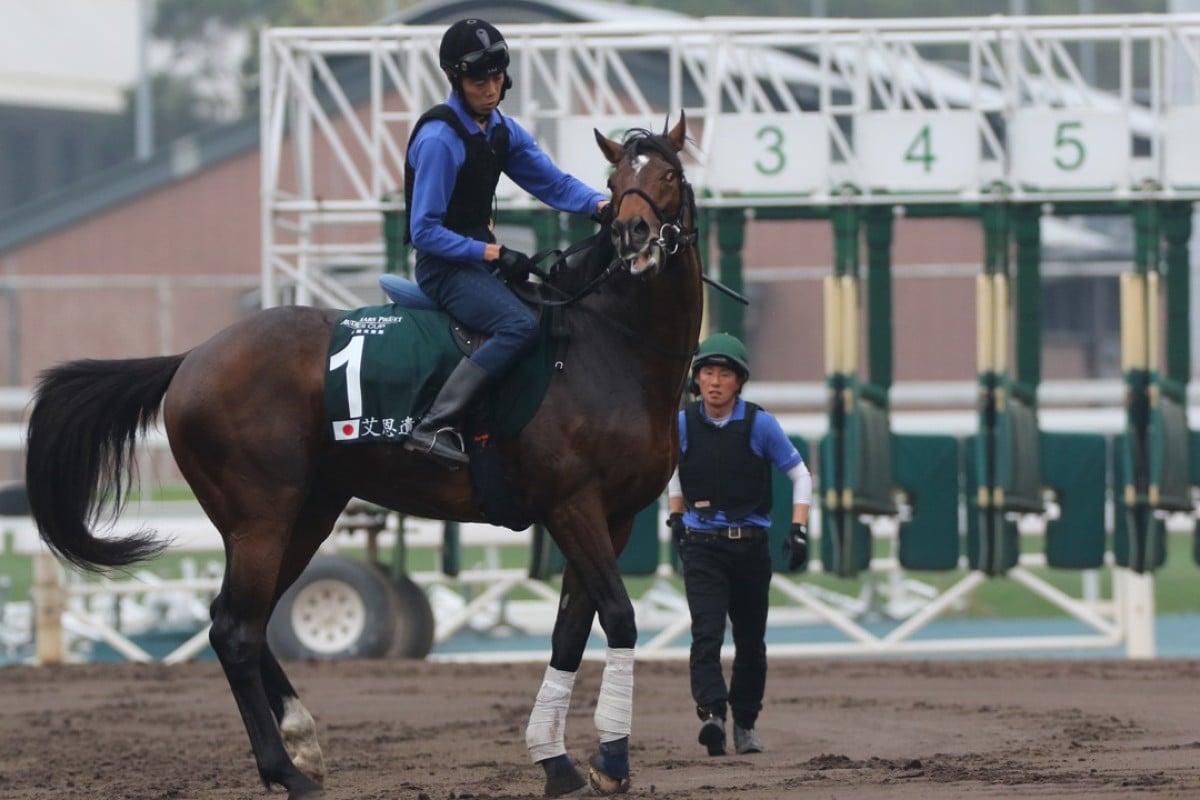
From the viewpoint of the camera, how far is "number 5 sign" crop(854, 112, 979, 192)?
12344 mm

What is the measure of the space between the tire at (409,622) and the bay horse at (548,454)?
5.99m

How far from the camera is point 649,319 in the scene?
6.75m

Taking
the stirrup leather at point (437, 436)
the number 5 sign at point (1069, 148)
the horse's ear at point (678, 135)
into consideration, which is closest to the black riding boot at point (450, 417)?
the stirrup leather at point (437, 436)

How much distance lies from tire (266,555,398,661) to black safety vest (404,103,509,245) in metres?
6.23

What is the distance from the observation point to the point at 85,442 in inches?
281

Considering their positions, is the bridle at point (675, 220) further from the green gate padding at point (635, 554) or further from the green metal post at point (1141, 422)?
the green metal post at point (1141, 422)

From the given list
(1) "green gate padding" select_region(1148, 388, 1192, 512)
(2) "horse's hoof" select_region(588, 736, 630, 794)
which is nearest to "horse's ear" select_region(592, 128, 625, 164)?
(2) "horse's hoof" select_region(588, 736, 630, 794)

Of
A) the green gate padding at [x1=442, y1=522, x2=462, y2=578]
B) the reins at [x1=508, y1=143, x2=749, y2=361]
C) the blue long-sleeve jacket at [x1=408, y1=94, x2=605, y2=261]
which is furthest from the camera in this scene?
the green gate padding at [x1=442, y1=522, x2=462, y2=578]

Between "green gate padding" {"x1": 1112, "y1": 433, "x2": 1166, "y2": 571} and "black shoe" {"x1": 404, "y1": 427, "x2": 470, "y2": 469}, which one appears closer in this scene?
"black shoe" {"x1": 404, "y1": 427, "x2": 470, "y2": 469}

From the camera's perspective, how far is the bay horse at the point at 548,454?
659cm

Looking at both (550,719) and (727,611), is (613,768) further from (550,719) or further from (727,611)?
(727,611)

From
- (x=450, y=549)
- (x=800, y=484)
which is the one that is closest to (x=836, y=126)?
(x=450, y=549)

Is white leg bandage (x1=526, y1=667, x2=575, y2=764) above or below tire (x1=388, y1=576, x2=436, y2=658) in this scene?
above

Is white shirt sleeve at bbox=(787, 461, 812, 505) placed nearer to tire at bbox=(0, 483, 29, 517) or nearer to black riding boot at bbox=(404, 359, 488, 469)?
black riding boot at bbox=(404, 359, 488, 469)
